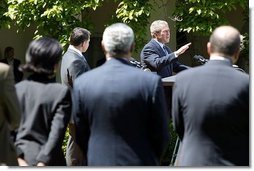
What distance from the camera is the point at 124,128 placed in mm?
4230

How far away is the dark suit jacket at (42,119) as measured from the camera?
4.42 meters

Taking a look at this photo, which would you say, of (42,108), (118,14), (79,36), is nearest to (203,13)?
(118,14)

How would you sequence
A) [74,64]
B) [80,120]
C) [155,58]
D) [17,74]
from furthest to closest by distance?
[17,74], [155,58], [74,64], [80,120]

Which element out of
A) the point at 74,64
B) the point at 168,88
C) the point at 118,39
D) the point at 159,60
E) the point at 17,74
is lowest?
the point at 17,74

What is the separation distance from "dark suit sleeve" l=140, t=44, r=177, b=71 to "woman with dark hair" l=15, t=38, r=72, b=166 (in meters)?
2.89

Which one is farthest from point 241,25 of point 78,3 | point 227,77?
point 227,77

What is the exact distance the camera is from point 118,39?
4.30m

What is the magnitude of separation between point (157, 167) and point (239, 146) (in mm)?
612

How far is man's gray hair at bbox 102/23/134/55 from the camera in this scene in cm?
430

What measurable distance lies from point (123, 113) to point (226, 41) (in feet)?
2.84

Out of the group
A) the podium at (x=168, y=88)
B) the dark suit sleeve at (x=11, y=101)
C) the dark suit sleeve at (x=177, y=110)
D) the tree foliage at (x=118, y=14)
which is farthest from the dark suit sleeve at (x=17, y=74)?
the dark suit sleeve at (x=177, y=110)

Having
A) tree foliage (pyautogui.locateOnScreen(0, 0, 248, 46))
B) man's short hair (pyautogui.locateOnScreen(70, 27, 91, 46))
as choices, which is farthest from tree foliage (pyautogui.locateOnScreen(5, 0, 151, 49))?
→ man's short hair (pyautogui.locateOnScreen(70, 27, 91, 46))

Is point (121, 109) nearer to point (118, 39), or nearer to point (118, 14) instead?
point (118, 39)

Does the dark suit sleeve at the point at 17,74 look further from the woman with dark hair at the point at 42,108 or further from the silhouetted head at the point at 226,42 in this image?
the silhouetted head at the point at 226,42
